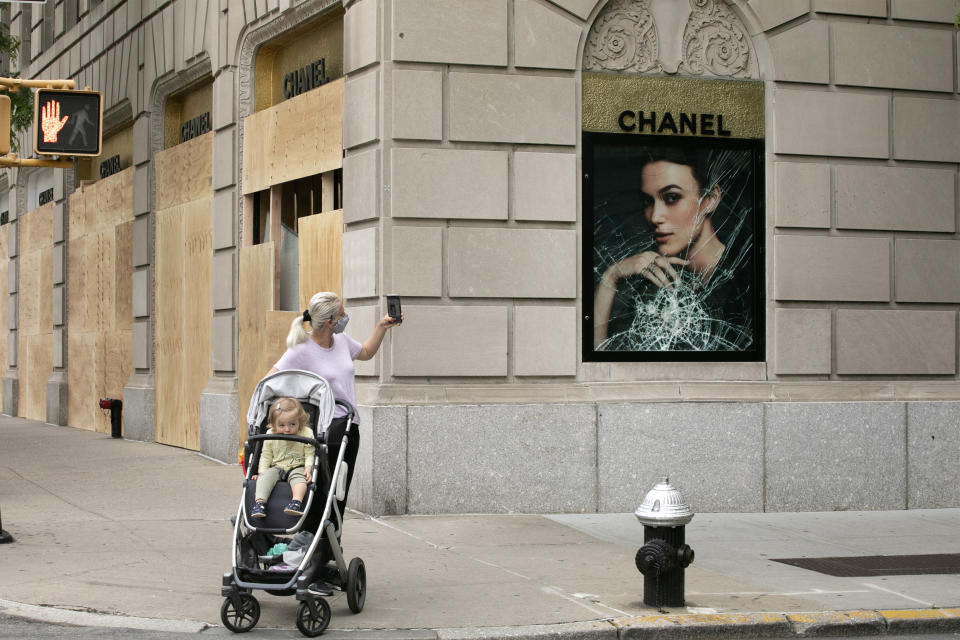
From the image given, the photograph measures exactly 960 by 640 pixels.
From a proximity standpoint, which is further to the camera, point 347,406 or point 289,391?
point 347,406

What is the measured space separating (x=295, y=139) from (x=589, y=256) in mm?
3675

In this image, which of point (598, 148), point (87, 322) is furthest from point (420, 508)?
point (87, 322)

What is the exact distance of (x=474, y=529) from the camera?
1062cm

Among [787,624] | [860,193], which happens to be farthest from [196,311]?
[787,624]

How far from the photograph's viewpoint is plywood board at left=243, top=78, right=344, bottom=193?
42.0 ft

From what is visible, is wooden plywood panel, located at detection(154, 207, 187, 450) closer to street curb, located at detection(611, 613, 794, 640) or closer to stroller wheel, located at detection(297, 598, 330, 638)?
stroller wheel, located at detection(297, 598, 330, 638)

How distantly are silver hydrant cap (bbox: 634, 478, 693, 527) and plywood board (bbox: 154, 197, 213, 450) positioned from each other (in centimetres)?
970

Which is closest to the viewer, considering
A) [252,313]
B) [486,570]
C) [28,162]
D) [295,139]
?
[486,570]

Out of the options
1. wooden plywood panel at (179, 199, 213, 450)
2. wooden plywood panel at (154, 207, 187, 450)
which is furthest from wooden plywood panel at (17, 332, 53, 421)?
wooden plywood panel at (179, 199, 213, 450)

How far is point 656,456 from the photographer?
38.3 ft

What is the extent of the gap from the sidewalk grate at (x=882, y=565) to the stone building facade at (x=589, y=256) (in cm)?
234

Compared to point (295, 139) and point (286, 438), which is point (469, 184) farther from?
point (286, 438)

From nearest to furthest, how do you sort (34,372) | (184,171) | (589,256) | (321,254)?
(589,256)
(321,254)
(184,171)
(34,372)

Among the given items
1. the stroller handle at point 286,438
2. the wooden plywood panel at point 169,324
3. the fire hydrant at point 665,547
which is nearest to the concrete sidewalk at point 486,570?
the fire hydrant at point 665,547
